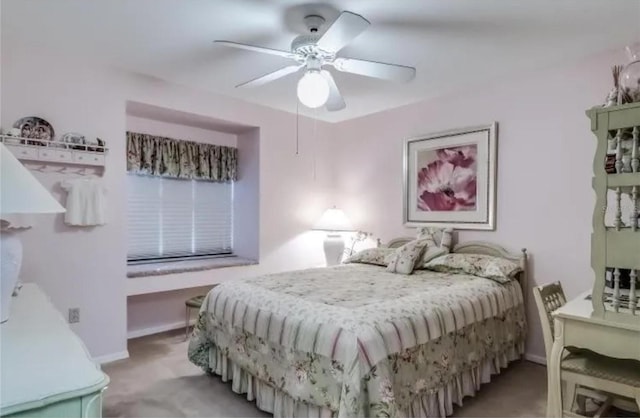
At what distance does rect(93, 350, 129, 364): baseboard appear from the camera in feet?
10.4

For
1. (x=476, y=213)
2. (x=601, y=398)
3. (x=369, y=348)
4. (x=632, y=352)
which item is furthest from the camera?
(x=476, y=213)

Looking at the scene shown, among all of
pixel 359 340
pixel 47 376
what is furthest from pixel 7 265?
pixel 359 340

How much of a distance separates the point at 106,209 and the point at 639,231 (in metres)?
3.49

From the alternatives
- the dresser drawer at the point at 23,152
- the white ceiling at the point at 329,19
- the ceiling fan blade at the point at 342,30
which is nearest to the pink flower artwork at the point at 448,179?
the white ceiling at the point at 329,19

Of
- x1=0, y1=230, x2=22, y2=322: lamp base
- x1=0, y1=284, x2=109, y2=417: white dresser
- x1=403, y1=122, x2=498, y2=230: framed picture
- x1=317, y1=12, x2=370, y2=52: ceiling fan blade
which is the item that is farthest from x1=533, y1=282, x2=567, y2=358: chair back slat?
x1=0, y1=230, x2=22, y2=322: lamp base

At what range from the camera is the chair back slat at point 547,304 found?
2059 millimetres

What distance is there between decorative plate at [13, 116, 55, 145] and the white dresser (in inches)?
78.6

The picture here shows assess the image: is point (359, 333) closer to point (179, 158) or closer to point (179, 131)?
point (179, 158)

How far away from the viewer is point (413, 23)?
7.89ft

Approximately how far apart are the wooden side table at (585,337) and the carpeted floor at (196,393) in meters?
0.60

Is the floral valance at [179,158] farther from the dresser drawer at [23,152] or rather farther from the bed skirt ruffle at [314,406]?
the bed skirt ruffle at [314,406]

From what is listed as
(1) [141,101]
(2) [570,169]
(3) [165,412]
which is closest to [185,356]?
(3) [165,412]

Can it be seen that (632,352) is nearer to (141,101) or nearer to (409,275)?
(409,275)

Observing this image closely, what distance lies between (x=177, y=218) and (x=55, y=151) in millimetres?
1569
